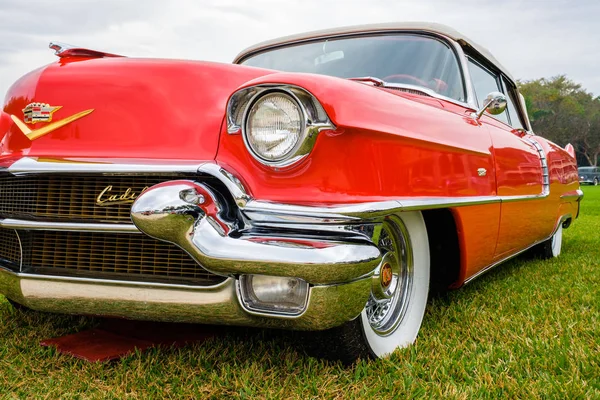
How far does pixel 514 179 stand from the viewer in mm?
2861

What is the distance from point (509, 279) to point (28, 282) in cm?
268

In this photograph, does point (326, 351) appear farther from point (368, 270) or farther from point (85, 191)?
point (85, 191)

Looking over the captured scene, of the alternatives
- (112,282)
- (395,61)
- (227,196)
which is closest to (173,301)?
(112,282)

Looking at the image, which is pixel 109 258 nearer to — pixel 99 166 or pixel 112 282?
pixel 112 282

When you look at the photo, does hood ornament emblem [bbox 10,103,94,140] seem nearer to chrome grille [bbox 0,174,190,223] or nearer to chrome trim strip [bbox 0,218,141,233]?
chrome grille [bbox 0,174,190,223]

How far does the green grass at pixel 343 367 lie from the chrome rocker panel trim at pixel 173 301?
0.22 m

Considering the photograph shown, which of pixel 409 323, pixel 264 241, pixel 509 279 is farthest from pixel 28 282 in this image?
pixel 509 279

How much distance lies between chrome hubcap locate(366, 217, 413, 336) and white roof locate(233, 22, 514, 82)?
1.31 m

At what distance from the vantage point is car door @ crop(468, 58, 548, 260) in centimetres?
272

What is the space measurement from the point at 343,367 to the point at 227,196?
0.69 metres

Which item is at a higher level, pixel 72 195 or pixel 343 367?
pixel 72 195

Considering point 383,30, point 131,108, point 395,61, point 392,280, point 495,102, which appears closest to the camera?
point 131,108

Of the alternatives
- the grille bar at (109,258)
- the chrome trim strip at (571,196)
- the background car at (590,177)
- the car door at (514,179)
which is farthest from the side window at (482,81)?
the background car at (590,177)

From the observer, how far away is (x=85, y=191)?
5.83ft
